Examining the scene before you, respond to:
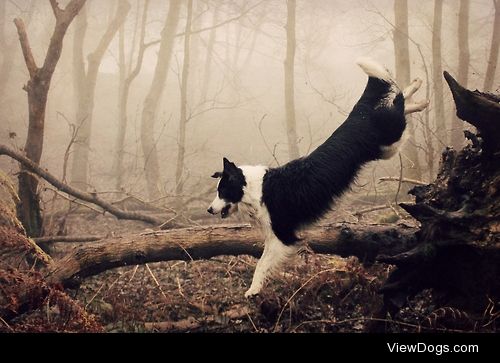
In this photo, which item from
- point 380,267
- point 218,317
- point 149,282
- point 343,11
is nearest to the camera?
point 218,317

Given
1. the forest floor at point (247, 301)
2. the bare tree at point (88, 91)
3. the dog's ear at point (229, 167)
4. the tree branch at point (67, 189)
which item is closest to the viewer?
the forest floor at point (247, 301)

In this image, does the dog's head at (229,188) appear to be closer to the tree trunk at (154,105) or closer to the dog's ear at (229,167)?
the dog's ear at (229,167)

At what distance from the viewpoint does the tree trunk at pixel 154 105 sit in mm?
11422

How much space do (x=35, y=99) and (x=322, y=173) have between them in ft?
14.5

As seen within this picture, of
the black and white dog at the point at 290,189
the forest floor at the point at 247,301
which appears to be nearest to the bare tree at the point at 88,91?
the forest floor at the point at 247,301

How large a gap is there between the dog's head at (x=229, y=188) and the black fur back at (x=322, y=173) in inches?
11.6

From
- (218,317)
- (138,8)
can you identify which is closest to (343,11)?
(138,8)

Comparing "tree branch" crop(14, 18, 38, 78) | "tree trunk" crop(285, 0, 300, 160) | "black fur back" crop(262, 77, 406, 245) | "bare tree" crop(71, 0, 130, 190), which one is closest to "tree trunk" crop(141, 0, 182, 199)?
"bare tree" crop(71, 0, 130, 190)

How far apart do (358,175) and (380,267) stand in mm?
1163

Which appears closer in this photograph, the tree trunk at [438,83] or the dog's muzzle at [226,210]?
the dog's muzzle at [226,210]

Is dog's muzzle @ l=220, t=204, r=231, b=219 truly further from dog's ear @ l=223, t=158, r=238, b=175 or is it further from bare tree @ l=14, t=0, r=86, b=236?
bare tree @ l=14, t=0, r=86, b=236

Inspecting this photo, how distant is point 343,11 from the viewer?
12.4 meters

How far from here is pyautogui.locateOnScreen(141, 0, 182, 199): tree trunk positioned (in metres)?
11.4
